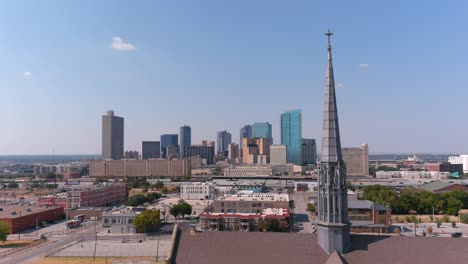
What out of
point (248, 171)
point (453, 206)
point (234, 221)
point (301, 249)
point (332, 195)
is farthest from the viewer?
point (248, 171)

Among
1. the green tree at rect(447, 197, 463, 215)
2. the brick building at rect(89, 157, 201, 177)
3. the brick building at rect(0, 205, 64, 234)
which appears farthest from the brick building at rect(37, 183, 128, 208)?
the brick building at rect(89, 157, 201, 177)

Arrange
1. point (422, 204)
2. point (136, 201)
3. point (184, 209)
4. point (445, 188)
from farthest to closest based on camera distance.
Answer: point (445, 188)
point (136, 201)
point (422, 204)
point (184, 209)

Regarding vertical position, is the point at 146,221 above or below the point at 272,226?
above

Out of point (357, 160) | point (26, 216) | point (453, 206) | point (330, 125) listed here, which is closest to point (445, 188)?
point (453, 206)

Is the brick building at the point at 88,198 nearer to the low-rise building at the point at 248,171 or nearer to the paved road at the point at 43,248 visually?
Answer: the paved road at the point at 43,248

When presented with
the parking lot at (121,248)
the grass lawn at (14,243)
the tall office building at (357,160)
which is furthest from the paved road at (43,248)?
the tall office building at (357,160)

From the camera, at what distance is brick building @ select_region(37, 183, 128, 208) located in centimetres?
7856

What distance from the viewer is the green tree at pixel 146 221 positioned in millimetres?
56031

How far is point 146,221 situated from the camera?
5616 centimetres

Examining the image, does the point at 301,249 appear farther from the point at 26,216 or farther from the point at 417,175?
the point at 417,175

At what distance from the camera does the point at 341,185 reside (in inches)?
649

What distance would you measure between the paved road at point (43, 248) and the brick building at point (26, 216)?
781 cm

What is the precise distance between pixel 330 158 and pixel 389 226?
44.6 m

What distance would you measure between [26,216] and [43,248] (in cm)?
1658
